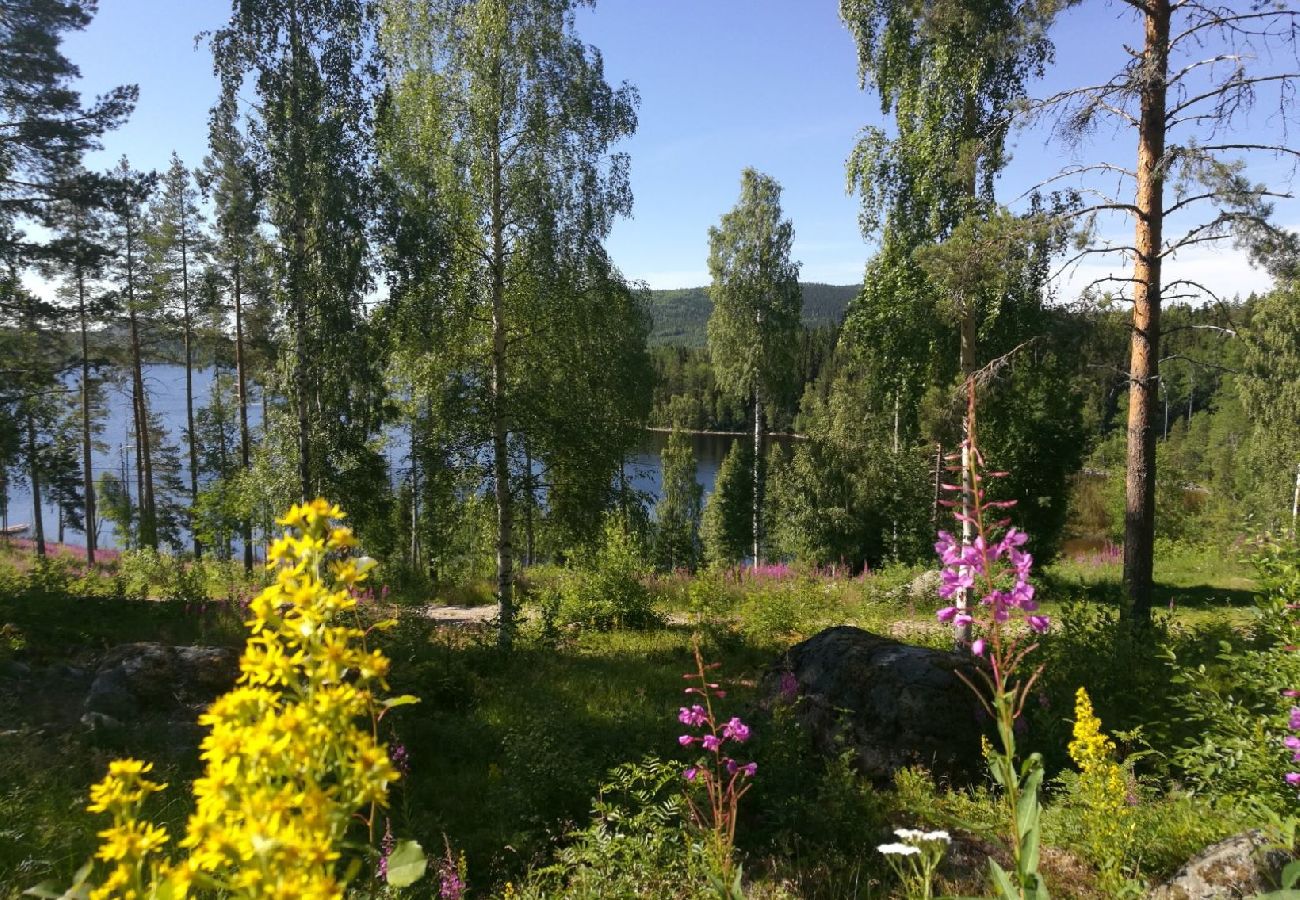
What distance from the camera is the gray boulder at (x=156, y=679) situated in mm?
6449

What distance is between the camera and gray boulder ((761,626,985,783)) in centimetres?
528

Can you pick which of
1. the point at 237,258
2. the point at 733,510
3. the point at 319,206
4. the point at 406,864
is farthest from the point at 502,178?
the point at 733,510

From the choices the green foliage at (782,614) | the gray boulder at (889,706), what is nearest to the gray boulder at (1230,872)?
the gray boulder at (889,706)

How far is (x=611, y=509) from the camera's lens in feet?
30.6

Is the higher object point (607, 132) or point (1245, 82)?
point (607, 132)

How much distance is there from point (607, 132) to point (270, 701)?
30.3ft

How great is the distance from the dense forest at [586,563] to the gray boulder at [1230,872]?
0.18 ft

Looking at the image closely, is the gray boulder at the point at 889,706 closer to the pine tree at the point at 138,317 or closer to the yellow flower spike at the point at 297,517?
the yellow flower spike at the point at 297,517

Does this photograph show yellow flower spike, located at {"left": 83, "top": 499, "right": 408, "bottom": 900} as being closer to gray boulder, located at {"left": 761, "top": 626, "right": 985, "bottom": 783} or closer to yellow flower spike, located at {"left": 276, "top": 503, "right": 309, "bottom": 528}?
yellow flower spike, located at {"left": 276, "top": 503, "right": 309, "bottom": 528}

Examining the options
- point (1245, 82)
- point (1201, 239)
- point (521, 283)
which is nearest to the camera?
point (1245, 82)

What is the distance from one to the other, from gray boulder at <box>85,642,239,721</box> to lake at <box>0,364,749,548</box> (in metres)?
3.13

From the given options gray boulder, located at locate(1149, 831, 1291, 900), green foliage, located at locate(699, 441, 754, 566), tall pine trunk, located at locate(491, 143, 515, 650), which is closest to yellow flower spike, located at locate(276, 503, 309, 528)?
gray boulder, located at locate(1149, 831, 1291, 900)

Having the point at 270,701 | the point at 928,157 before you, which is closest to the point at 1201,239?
the point at 928,157

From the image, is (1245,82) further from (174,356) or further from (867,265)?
(174,356)
